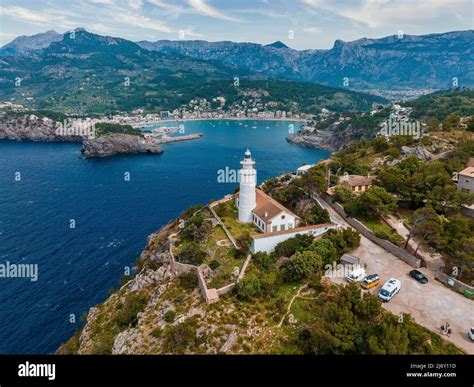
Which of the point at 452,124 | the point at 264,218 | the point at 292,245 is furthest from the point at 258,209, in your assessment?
the point at 452,124

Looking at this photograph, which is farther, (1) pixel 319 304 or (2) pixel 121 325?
(2) pixel 121 325

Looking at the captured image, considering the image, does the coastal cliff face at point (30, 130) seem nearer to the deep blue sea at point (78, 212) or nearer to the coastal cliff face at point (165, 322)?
the deep blue sea at point (78, 212)

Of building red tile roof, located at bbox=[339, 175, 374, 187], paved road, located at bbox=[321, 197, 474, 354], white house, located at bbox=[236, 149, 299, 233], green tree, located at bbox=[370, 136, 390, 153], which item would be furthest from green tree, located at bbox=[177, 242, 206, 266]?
green tree, located at bbox=[370, 136, 390, 153]

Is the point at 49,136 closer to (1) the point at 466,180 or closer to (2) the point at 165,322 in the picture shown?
(2) the point at 165,322

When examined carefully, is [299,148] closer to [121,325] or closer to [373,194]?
[373,194]

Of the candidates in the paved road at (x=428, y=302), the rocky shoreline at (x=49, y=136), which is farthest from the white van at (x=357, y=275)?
the rocky shoreline at (x=49, y=136)

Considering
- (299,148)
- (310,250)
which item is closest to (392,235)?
(310,250)
